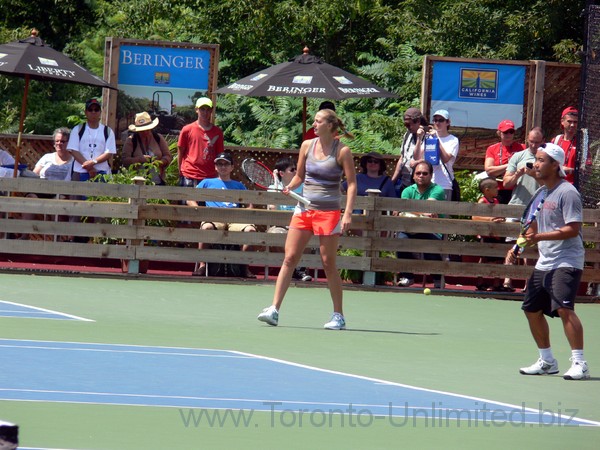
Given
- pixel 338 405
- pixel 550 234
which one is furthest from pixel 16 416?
pixel 550 234

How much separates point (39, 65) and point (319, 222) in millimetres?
6638

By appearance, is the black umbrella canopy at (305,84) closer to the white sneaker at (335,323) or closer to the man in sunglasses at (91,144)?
the man in sunglasses at (91,144)

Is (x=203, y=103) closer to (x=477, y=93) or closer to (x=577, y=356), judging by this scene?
(x=477, y=93)

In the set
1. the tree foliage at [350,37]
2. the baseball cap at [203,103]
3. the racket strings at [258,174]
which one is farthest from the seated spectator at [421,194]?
the tree foliage at [350,37]

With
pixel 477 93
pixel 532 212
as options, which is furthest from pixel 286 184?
pixel 532 212

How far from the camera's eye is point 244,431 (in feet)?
23.6

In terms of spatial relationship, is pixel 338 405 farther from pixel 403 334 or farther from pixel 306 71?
pixel 306 71

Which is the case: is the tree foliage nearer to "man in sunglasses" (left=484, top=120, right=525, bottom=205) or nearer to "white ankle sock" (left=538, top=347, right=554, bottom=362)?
"man in sunglasses" (left=484, top=120, right=525, bottom=205)

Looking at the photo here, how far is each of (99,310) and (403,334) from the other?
117 inches

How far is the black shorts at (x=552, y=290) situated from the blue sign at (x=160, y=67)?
9.71m

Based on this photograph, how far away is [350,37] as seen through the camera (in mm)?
30125

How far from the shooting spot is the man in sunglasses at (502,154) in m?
17.5

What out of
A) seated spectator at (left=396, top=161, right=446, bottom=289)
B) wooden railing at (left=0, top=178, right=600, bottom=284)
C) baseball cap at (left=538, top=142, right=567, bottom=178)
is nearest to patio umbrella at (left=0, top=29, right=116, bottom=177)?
wooden railing at (left=0, top=178, right=600, bottom=284)

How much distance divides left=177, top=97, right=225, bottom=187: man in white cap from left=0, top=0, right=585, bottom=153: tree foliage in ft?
26.7
